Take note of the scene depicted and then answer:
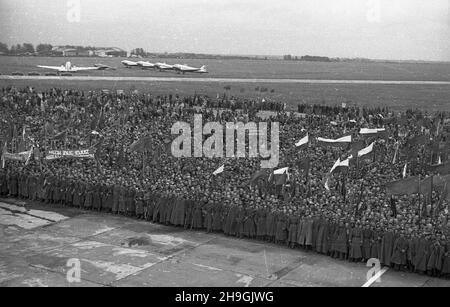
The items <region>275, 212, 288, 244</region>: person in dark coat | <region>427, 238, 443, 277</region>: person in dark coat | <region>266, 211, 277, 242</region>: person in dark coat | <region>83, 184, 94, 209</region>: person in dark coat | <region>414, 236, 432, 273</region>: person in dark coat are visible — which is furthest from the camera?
<region>83, 184, 94, 209</region>: person in dark coat

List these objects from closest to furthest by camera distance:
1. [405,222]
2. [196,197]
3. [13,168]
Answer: [405,222]
[196,197]
[13,168]

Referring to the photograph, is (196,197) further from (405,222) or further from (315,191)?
(405,222)

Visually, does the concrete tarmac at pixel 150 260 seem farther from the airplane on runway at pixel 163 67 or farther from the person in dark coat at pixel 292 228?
the airplane on runway at pixel 163 67

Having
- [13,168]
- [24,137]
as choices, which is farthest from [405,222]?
[24,137]

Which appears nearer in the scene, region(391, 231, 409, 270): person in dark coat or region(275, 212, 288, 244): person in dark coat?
region(391, 231, 409, 270): person in dark coat

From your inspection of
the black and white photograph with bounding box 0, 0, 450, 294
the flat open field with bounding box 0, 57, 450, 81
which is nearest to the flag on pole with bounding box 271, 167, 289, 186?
the black and white photograph with bounding box 0, 0, 450, 294

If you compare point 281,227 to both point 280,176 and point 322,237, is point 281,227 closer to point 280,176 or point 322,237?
point 322,237

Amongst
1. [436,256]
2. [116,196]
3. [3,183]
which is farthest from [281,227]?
[3,183]

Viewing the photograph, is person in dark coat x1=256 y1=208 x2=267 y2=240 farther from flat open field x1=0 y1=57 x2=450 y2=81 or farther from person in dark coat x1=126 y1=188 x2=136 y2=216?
flat open field x1=0 y1=57 x2=450 y2=81
